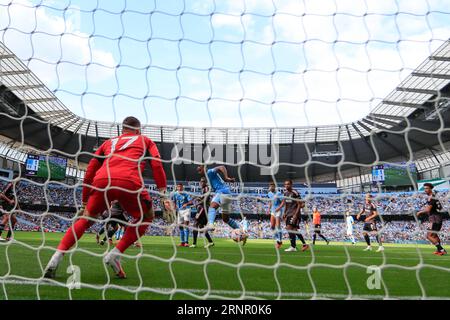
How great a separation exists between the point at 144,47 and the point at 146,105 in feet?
1.96

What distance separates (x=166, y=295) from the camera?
273cm

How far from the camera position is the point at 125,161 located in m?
3.26

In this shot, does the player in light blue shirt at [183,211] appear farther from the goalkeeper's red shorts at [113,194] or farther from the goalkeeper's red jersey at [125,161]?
the goalkeeper's red shorts at [113,194]

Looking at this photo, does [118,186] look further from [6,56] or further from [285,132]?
[285,132]

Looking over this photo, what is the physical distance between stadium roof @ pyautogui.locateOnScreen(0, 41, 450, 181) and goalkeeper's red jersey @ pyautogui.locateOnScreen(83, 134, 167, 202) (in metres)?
0.72

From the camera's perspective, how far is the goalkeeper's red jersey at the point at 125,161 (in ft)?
10.5

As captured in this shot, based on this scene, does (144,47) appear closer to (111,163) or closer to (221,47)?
(221,47)

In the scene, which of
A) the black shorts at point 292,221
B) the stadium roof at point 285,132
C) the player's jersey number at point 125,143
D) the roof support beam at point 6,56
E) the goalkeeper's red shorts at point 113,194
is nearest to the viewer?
the goalkeeper's red shorts at point 113,194

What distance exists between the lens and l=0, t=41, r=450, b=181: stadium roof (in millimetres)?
4148

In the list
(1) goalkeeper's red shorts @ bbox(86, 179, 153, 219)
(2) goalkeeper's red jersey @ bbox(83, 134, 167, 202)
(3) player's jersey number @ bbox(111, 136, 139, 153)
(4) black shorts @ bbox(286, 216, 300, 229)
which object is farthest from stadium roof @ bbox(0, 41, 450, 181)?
(4) black shorts @ bbox(286, 216, 300, 229)

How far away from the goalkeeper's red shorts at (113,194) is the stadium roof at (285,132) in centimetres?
102

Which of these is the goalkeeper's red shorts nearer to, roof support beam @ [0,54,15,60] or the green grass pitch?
the green grass pitch

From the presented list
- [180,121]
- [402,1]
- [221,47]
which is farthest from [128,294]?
[402,1]

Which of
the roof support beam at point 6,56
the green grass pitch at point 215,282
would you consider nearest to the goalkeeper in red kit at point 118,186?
the green grass pitch at point 215,282
